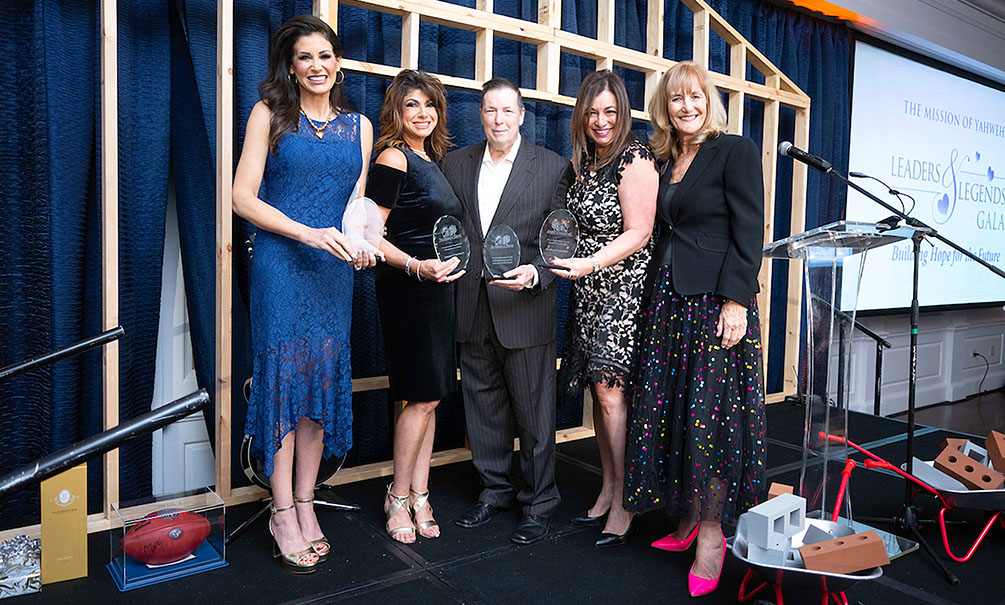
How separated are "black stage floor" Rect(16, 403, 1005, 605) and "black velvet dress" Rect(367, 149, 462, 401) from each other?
1.65 feet

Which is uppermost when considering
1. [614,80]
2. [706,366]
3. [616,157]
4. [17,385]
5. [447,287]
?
[614,80]

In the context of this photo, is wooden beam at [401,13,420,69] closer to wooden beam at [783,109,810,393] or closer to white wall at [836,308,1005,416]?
wooden beam at [783,109,810,393]

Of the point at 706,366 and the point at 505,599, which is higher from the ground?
the point at 706,366

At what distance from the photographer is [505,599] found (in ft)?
6.43

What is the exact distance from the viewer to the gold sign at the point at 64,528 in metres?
2.01

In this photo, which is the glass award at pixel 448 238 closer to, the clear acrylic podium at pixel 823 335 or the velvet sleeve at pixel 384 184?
the velvet sleeve at pixel 384 184

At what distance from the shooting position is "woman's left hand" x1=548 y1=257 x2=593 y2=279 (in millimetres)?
2098

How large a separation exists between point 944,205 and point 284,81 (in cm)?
562

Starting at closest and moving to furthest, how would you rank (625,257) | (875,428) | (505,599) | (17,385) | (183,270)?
(505,599) → (625,257) → (17,385) → (183,270) → (875,428)

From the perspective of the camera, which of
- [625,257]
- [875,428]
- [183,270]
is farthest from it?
[875,428]

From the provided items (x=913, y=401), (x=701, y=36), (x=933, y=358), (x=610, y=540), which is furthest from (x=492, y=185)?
(x=933, y=358)

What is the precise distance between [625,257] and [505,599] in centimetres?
103

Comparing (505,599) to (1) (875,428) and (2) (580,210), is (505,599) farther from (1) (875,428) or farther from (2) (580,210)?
(1) (875,428)

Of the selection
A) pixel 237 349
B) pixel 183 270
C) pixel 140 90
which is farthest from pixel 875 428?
pixel 140 90
